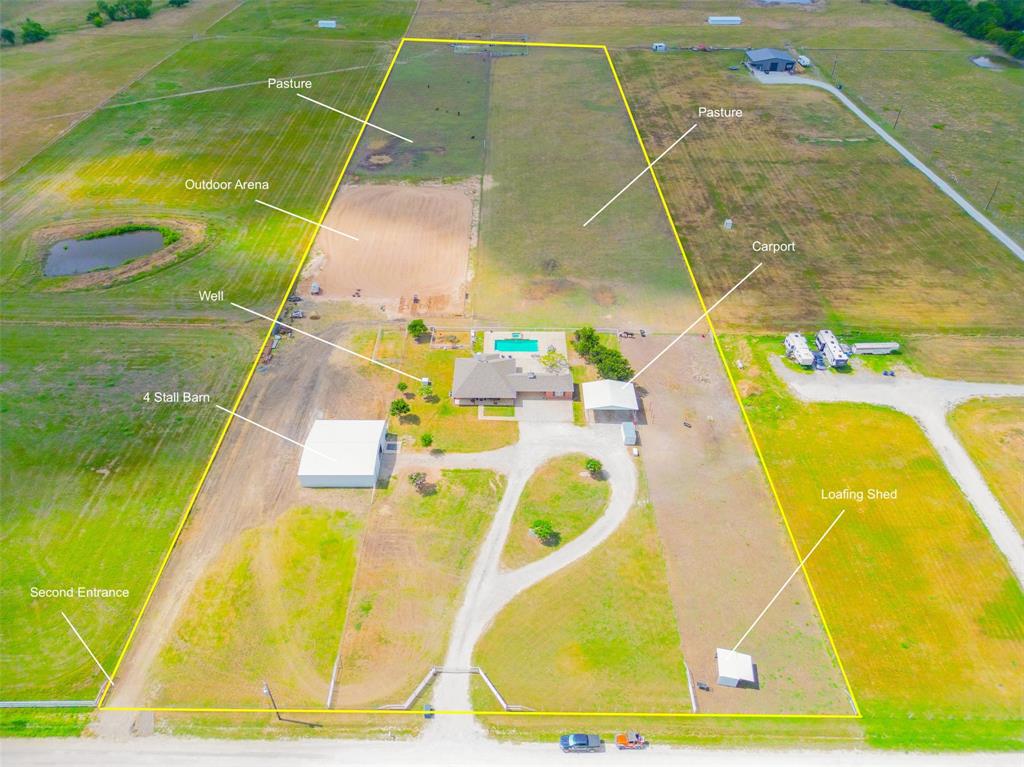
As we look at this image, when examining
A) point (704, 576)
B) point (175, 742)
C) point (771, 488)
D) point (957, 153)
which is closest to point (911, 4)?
point (957, 153)

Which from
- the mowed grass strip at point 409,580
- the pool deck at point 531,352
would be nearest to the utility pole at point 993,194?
the pool deck at point 531,352

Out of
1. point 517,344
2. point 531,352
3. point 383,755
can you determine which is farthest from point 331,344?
point 383,755

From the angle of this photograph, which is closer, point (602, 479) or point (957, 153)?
point (602, 479)

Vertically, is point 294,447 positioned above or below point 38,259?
below

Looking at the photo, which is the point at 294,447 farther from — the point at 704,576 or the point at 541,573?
the point at 704,576

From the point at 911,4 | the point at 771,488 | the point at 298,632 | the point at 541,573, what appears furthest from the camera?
the point at 911,4

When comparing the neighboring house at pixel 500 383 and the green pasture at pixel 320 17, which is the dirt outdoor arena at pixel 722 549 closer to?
the neighboring house at pixel 500 383

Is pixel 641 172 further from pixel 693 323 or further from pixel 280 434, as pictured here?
pixel 280 434
